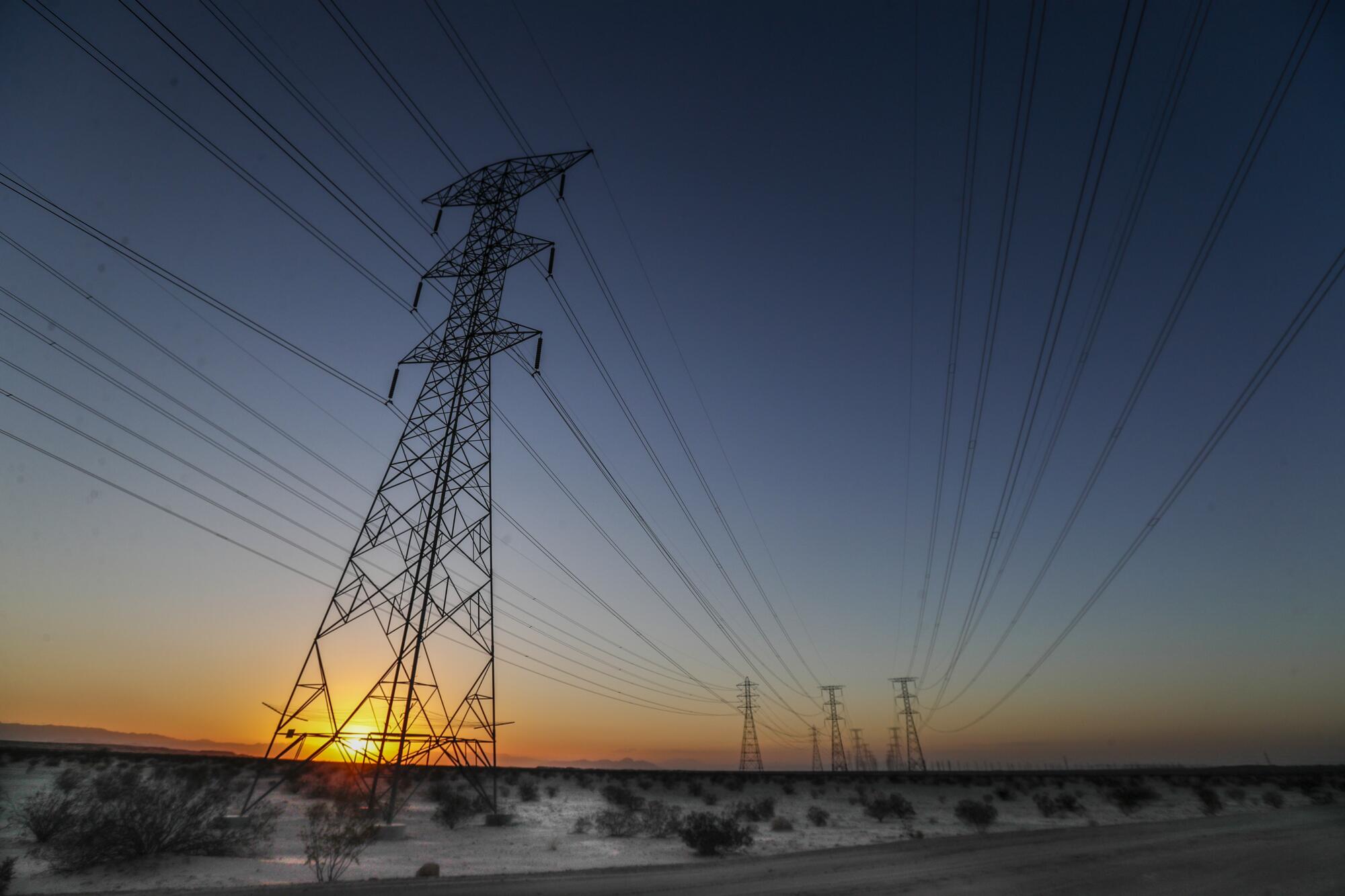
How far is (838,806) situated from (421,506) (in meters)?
33.5

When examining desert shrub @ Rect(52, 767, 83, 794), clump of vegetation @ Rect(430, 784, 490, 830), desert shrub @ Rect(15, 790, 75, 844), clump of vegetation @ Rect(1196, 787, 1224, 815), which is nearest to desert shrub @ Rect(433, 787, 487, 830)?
clump of vegetation @ Rect(430, 784, 490, 830)

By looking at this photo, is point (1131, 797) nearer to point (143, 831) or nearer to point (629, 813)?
point (629, 813)

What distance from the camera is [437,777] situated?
1556 inches

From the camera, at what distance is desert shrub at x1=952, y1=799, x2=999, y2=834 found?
99.8ft

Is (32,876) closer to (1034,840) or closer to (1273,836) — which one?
(1034,840)

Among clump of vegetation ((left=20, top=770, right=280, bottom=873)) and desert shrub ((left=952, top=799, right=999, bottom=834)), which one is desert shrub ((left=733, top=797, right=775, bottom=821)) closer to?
desert shrub ((left=952, top=799, right=999, bottom=834))

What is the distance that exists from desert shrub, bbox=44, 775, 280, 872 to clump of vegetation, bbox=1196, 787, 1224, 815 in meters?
52.0

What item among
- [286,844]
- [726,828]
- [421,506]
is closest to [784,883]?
[726,828]

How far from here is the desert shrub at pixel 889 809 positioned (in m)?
33.2

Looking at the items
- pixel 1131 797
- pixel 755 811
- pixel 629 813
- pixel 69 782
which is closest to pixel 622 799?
pixel 755 811

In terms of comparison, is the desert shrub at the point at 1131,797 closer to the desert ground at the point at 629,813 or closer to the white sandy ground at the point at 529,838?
the desert ground at the point at 629,813

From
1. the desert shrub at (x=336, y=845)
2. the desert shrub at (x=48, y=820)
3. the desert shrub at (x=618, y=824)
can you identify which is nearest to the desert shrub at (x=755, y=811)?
the desert shrub at (x=618, y=824)

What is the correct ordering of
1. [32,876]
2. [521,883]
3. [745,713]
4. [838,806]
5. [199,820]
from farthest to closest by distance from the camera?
[745,713] → [838,806] → [199,820] → [521,883] → [32,876]

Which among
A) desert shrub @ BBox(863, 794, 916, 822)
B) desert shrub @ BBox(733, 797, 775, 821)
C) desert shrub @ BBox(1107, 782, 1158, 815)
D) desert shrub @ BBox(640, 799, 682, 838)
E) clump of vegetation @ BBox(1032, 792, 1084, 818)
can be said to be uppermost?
desert shrub @ BBox(640, 799, 682, 838)
